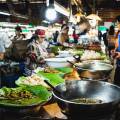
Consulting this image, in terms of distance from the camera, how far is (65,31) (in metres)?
10.4

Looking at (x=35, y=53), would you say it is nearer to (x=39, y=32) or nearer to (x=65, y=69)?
(x=39, y=32)

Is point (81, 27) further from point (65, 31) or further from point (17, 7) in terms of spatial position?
point (17, 7)

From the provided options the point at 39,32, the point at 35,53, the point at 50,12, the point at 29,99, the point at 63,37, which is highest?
the point at 50,12

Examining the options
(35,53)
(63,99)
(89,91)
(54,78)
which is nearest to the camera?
(63,99)

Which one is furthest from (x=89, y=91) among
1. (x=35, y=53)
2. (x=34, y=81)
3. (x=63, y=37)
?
(x=63, y=37)

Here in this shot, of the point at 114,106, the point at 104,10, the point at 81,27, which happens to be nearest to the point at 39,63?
the point at 114,106

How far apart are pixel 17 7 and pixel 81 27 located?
355 centimetres

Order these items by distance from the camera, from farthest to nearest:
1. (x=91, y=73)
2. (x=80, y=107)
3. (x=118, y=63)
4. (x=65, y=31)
Result: (x=65, y=31) < (x=118, y=63) < (x=91, y=73) < (x=80, y=107)

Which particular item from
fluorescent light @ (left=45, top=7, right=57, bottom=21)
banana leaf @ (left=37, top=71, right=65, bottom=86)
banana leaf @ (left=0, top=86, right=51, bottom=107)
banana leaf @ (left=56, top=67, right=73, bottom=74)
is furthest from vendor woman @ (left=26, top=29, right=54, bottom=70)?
banana leaf @ (left=0, top=86, right=51, bottom=107)

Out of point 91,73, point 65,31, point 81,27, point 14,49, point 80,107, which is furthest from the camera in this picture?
point 81,27

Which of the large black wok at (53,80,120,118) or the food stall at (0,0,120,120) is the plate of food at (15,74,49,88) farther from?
the large black wok at (53,80,120,118)

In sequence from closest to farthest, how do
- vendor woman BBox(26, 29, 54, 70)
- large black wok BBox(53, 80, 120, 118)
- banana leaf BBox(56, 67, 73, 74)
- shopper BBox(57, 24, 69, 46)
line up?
large black wok BBox(53, 80, 120, 118)
banana leaf BBox(56, 67, 73, 74)
vendor woman BBox(26, 29, 54, 70)
shopper BBox(57, 24, 69, 46)

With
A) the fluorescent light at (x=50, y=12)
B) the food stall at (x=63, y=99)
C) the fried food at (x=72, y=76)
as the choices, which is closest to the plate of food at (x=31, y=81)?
the food stall at (x=63, y=99)

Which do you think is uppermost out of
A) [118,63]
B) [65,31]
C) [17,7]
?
[17,7]
